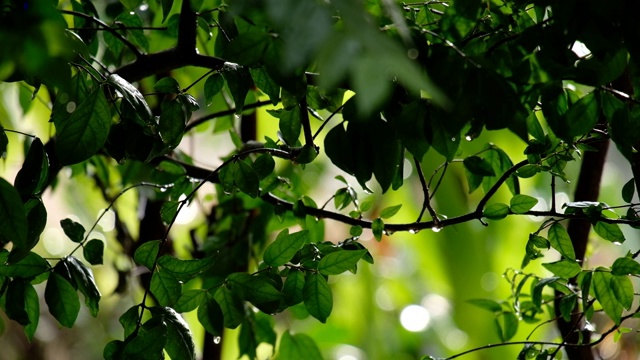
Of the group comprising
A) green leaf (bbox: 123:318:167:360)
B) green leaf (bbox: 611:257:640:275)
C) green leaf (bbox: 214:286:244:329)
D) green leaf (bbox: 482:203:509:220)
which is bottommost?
green leaf (bbox: 214:286:244:329)

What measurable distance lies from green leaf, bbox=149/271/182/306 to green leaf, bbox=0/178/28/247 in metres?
0.16

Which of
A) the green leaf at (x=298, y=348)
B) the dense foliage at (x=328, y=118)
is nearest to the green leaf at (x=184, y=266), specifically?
the dense foliage at (x=328, y=118)

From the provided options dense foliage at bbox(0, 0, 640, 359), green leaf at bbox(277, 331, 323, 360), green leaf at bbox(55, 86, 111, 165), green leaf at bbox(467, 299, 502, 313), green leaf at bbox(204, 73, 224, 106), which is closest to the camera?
dense foliage at bbox(0, 0, 640, 359)

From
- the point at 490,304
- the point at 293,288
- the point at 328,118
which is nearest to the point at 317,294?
the point at 293,288

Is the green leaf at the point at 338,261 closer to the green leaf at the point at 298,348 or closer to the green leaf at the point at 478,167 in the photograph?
the green leaf at the point at 478,167

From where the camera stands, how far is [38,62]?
0.27 meters

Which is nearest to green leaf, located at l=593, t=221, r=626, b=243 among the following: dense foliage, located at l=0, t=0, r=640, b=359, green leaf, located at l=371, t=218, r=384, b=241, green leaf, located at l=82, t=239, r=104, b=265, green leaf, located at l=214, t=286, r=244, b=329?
dense foliage, located at l=0, t=0, r=640, b=359

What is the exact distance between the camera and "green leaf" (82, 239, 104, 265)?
530 millimetres

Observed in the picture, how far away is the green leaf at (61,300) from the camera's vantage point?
472mm

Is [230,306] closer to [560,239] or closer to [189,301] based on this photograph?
[189,301]

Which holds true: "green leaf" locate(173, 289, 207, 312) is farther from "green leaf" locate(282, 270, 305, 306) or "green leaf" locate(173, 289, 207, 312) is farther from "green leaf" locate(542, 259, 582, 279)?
"green leaf" locate(542, 259, 582, 279)

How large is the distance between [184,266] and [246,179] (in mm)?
78

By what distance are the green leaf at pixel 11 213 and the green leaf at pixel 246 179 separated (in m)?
0.19

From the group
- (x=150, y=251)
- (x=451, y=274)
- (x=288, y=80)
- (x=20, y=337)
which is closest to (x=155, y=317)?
(x=150, y=251)
